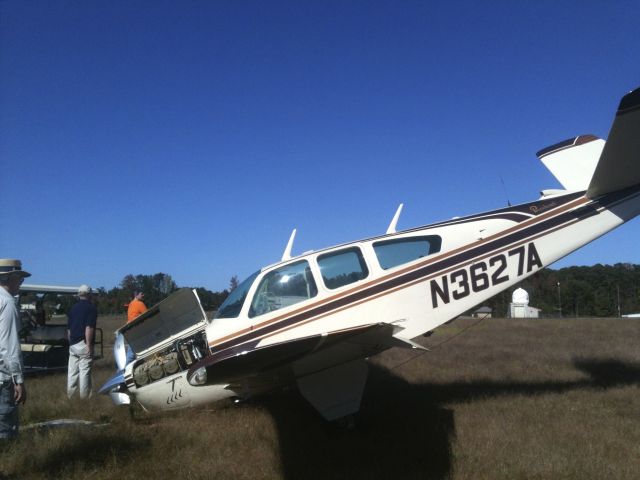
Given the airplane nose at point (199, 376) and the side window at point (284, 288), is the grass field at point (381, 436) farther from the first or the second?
the side window at point (284, 288)

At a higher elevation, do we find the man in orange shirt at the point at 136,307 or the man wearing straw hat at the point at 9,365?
the man in orange shirt at the point at 136,307

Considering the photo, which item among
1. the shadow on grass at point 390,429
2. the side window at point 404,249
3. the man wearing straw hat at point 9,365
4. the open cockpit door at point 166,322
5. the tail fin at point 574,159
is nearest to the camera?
the man wearing straw hat at point 9,365

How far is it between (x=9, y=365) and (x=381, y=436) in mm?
4442

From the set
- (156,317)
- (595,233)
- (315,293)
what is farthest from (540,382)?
(156,317)

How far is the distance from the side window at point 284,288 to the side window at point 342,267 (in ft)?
0.69

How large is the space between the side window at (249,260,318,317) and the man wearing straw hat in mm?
2851

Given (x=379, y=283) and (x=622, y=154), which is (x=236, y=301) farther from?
(x=622, y=154)

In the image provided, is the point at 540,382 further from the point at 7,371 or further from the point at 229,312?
the point at 7,371

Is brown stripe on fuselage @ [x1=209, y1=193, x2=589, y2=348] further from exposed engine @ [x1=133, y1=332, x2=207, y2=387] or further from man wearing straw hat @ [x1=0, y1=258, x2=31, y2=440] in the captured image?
man wearing straw hat @ [x1=0, y1=258, x2=31, y2=440]

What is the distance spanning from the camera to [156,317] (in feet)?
24.0

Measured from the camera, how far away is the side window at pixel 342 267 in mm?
6695

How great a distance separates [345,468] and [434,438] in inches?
56.5

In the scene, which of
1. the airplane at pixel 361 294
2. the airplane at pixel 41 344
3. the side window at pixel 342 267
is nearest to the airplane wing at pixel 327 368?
the airplane at pixel 361 294

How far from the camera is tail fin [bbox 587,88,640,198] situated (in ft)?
21.1
